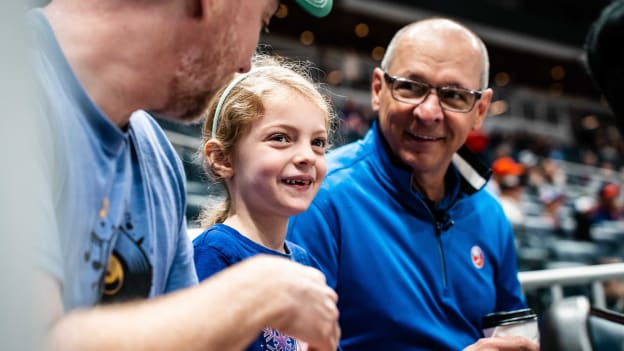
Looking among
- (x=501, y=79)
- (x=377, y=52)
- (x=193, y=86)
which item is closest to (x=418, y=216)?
(x=193, y=86)

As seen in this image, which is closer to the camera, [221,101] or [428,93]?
[221,101]

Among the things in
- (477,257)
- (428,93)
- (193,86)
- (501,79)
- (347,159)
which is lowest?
(501,79)

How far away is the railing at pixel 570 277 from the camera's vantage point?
2287 mm

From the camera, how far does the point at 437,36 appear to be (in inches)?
67.2

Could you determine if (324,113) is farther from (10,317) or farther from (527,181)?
(527,181)

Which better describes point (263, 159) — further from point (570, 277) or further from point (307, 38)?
point (307, 38)

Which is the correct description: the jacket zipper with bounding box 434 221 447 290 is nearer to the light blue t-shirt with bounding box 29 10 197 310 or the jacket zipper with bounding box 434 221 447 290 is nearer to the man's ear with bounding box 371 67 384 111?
the man's ear with bounding box 371 67 384 111

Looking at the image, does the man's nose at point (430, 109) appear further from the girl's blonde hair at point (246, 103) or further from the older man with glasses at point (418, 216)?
the girl's blonde hair at point (246, 103)

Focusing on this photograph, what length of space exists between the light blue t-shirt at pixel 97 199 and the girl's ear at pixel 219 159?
35cm

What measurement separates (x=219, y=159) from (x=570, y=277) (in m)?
1.63

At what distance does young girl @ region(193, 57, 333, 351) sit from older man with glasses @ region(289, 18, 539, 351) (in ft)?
0.63

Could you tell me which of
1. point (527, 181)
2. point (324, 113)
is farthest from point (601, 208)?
point (324, 113)

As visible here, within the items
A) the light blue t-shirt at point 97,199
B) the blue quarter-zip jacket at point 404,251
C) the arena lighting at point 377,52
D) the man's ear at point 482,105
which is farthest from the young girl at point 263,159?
the arena lighting at point 377,52

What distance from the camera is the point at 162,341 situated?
60 cm
